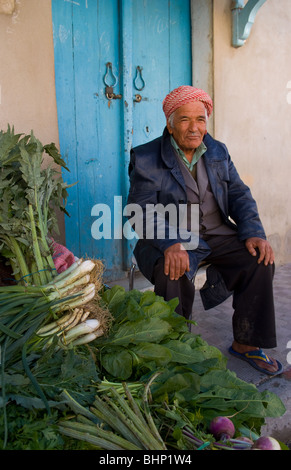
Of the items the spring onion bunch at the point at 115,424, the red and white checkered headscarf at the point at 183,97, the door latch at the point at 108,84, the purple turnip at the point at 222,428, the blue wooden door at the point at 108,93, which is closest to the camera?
the spring onion bunch at the point at 115,424

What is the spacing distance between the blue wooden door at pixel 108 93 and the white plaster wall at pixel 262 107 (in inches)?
20.6

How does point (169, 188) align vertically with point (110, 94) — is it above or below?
below

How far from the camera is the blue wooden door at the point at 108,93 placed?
3.20m

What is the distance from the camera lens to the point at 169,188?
8.30 ft

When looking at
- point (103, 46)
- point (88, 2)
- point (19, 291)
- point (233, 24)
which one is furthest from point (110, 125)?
point (19, 291)

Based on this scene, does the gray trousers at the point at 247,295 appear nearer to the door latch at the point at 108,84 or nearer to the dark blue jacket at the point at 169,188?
the dark blue jacket at the point at 169,188

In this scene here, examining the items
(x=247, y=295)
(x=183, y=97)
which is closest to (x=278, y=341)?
(x=247, y=295)

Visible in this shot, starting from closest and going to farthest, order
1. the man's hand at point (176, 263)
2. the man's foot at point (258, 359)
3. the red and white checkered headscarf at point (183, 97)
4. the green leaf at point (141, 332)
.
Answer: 1. the green leaf at point (141, 332)
2. the man's hand at point (176, 263)
3. the man's foot at point (258, 359)
4. the red and white checkered headscarf at point (183, 97)

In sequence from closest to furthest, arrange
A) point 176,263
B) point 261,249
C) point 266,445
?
point 266,445, point 176,263, point 261,249

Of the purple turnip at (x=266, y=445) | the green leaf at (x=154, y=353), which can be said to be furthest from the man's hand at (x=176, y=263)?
the purple turnip at (x=266, y=445)

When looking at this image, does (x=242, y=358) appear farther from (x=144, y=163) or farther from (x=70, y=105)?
(x=70, y=105)

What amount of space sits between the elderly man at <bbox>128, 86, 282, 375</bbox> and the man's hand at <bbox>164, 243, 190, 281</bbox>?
2cm

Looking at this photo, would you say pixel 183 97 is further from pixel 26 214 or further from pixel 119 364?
pixel 119 364

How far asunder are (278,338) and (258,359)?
0.58 m
